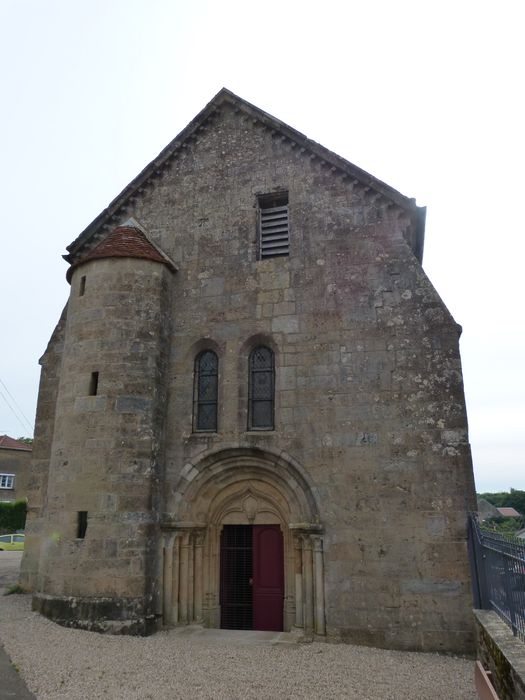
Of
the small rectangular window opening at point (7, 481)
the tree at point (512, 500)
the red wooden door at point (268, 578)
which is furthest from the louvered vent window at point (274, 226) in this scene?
the tree at point (512, 500)

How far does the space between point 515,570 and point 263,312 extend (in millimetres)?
6871

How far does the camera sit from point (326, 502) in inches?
A: 376

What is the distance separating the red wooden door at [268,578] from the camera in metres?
10.0

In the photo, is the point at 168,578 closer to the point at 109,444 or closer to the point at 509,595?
the point at 109,444

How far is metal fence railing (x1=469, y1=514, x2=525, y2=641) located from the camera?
17.0ft

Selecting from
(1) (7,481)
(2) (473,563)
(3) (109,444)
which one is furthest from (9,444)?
(2) (473,563)

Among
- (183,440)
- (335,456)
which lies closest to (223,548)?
(183,440)

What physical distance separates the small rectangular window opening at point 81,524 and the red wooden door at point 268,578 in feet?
10.4

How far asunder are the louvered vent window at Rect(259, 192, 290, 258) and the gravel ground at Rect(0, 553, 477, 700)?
24.3 ft

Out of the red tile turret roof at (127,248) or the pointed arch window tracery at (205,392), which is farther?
the red tile turret roof at (127,248)

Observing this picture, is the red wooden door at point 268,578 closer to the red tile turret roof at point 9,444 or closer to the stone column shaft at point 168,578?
the stone column shaft at point 168,578

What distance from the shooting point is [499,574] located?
20.2 ft

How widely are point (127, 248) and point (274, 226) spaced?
3.16 metres

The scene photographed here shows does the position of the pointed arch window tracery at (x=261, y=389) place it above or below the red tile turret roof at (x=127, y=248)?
below
